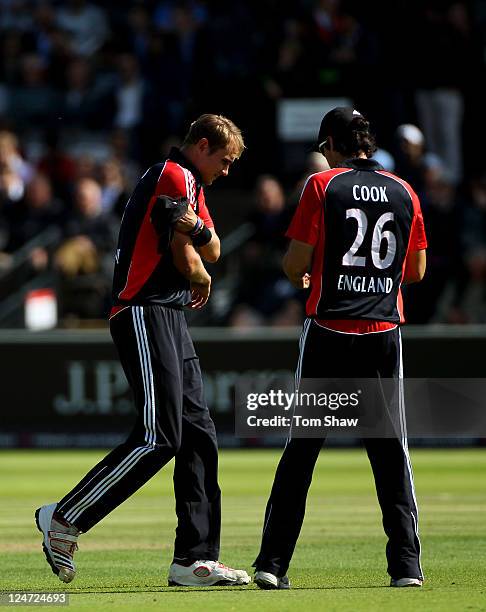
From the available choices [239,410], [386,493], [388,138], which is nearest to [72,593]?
[386,493]

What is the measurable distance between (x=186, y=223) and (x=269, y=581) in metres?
1.81

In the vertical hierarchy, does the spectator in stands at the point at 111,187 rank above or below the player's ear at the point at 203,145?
above

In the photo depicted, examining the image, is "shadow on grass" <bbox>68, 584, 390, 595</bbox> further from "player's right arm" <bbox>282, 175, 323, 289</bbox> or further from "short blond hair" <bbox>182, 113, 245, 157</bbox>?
"short blond hair" <bbox>182, 113, 245, 157</bbox>

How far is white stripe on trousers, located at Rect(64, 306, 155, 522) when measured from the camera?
23.7 feet

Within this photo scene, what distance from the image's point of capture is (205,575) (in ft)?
24.5

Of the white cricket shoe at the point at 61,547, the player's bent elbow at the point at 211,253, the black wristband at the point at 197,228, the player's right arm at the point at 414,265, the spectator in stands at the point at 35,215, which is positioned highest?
the spectator in stands at the point at 35,215

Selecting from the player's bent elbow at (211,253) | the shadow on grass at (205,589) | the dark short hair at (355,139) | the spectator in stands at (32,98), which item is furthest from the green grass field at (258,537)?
the spectator in stands at (32,98)

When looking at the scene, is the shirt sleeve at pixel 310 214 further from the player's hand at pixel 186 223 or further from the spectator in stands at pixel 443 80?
the spectator in stands at pixel 443 80

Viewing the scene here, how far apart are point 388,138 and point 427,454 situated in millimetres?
4387

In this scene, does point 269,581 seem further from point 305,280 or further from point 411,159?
point 411,159

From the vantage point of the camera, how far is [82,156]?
69.9 feet

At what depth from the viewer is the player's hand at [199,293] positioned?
7473 mm

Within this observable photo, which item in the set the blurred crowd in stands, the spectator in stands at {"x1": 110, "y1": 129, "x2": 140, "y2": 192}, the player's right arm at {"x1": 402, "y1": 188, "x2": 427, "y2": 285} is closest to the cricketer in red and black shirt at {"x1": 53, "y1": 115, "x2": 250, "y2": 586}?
the player's right arm at {"x1": 402, "y1": 188, "x2": 427, "y2": 285}

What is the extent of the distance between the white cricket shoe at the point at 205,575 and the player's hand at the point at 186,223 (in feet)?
5.54
